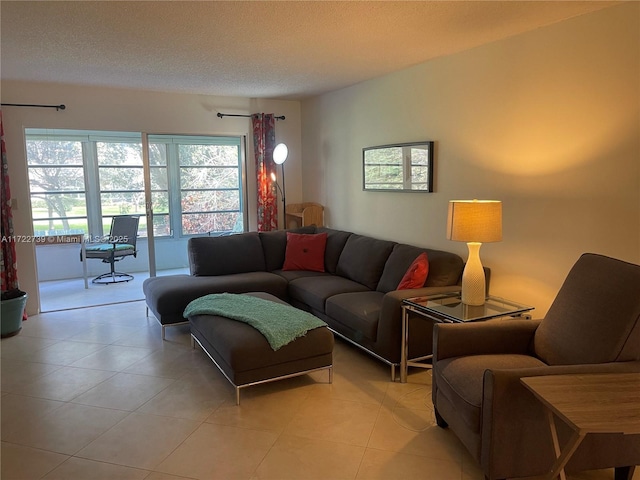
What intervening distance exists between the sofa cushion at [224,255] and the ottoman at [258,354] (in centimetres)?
154

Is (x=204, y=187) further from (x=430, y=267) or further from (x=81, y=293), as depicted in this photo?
(x=430, y=267)

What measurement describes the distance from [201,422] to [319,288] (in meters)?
1.69

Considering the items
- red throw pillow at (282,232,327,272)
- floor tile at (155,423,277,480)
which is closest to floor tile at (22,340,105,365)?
floor tile at (155,423,277,480)

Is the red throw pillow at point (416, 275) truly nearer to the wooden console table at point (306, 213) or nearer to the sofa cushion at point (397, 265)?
the sofa cushion at point (397, 265)

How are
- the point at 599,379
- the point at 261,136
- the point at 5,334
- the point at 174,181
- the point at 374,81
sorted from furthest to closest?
the point at 174,181, the point at 261,136, the point at 374,81, the point at 5,334, the point at 599,379

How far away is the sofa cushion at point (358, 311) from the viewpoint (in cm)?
333

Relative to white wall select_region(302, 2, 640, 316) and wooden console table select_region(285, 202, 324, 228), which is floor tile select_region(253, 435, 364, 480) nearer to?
white wall select_region(302, 2, 640, 316)

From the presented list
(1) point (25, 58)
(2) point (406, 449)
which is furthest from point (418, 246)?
(1) point (25, 58)

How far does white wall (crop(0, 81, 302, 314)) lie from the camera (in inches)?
182

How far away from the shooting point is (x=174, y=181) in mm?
7070

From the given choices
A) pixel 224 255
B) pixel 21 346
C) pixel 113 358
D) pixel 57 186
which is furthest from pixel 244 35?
pixel 57 186

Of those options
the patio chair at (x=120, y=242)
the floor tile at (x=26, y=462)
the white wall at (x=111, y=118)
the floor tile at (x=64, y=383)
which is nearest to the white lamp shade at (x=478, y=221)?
the floor tile at (x=26, y=462)

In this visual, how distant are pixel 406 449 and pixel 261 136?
4.21m

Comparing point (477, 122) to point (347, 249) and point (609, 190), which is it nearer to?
point (609, 190)
